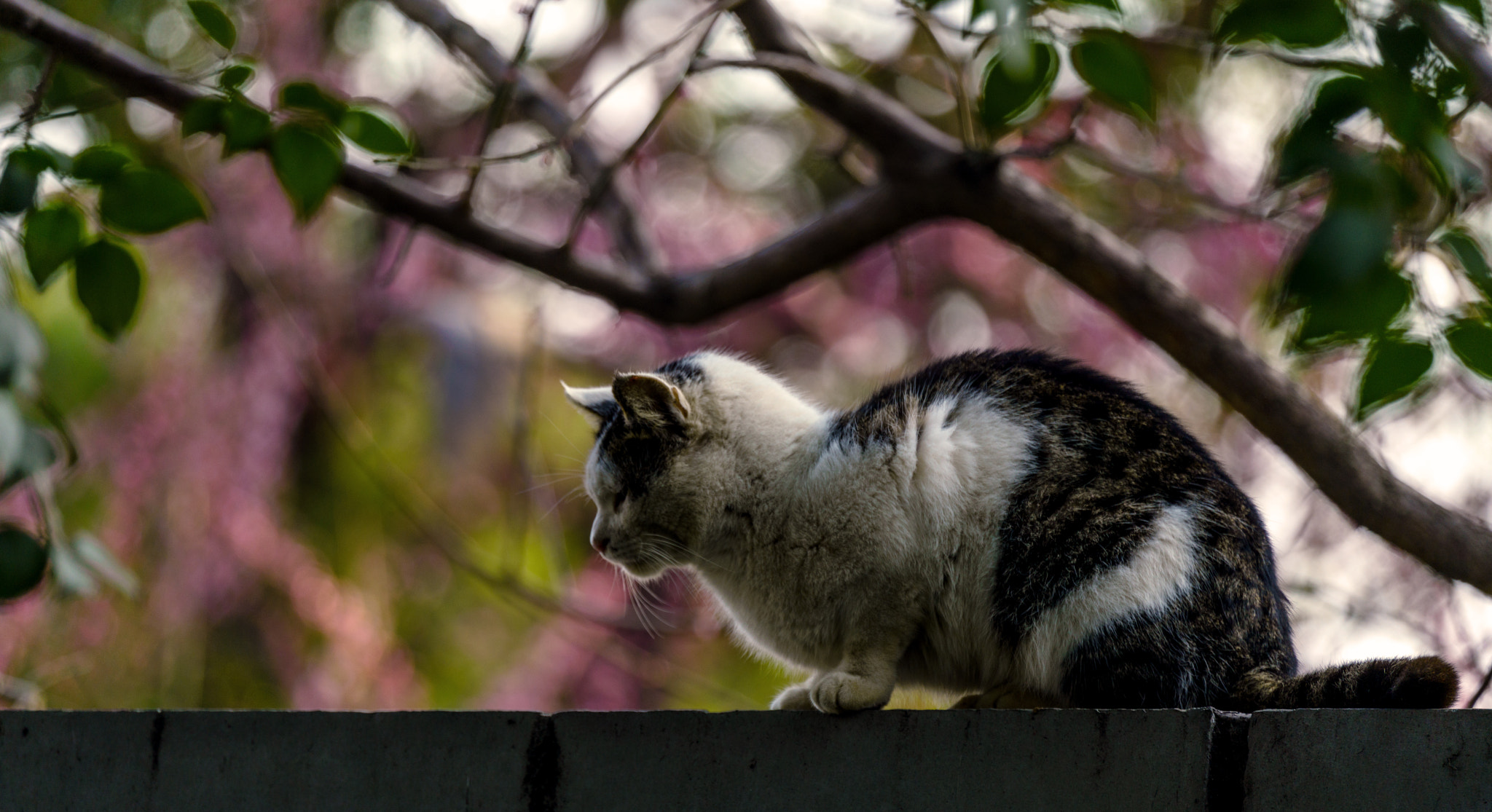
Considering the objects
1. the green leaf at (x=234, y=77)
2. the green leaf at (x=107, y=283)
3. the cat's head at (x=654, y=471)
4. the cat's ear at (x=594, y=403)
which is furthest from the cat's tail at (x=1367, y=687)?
the green leaf at (x=107, y=283)

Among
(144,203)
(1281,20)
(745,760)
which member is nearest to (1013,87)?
(1281,20)

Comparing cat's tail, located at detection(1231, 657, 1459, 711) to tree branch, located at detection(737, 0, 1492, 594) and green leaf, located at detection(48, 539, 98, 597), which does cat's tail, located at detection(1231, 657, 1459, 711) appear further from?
green leaf, located at detection(48, 539, 98, 597)

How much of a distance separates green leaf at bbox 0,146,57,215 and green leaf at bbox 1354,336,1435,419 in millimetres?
1534

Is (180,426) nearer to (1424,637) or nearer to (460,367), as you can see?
(460,367)

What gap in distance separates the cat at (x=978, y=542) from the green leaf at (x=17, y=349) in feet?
2.79

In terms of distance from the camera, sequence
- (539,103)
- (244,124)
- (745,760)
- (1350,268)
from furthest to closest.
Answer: (539,103), (244,124), (745,760), (1350,268)

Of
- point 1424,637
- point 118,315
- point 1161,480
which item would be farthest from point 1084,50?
point 1424,637

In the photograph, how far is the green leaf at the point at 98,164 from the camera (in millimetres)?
1497

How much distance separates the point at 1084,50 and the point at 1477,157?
1.71 m

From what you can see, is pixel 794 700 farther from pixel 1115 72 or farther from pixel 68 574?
pixel 68 574

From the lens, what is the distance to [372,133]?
1.46m

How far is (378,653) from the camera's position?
3.94m

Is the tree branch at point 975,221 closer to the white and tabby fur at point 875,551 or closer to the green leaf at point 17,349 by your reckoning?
the green leaf at point 17,349

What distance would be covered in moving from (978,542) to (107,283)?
1.21 meters
